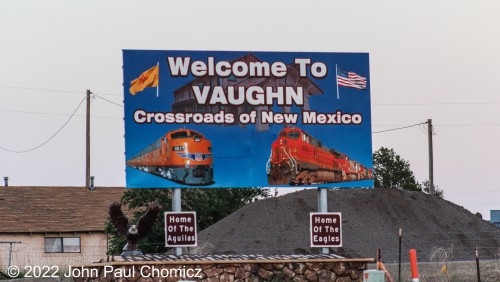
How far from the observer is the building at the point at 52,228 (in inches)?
2213

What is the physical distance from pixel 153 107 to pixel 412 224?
30384 millimetres

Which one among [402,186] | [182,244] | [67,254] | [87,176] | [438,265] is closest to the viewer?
[182,244]

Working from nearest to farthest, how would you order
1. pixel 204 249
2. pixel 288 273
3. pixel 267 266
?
1. pixel 267 266
2. pixel 288 273
3. pixel 204 249

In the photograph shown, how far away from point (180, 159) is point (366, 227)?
26.7 meters

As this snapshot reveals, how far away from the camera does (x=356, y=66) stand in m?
32.6

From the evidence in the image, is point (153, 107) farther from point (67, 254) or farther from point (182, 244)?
point (67, 254)

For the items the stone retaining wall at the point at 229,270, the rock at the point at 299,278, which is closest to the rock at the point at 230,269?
Result: the stone retaining wall at the point at 229,270

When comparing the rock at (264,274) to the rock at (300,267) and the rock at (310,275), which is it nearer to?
the rock at (300,267)

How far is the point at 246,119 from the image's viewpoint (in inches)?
1250

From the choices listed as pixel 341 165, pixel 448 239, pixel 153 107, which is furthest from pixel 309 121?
pixel 448 239

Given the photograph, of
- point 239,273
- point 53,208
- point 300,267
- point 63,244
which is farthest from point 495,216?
point 239,273

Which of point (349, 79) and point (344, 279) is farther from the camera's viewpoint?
point (349, 79)

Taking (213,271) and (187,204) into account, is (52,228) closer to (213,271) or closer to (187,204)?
(187,204)

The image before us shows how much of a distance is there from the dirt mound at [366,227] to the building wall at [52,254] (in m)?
7.31
